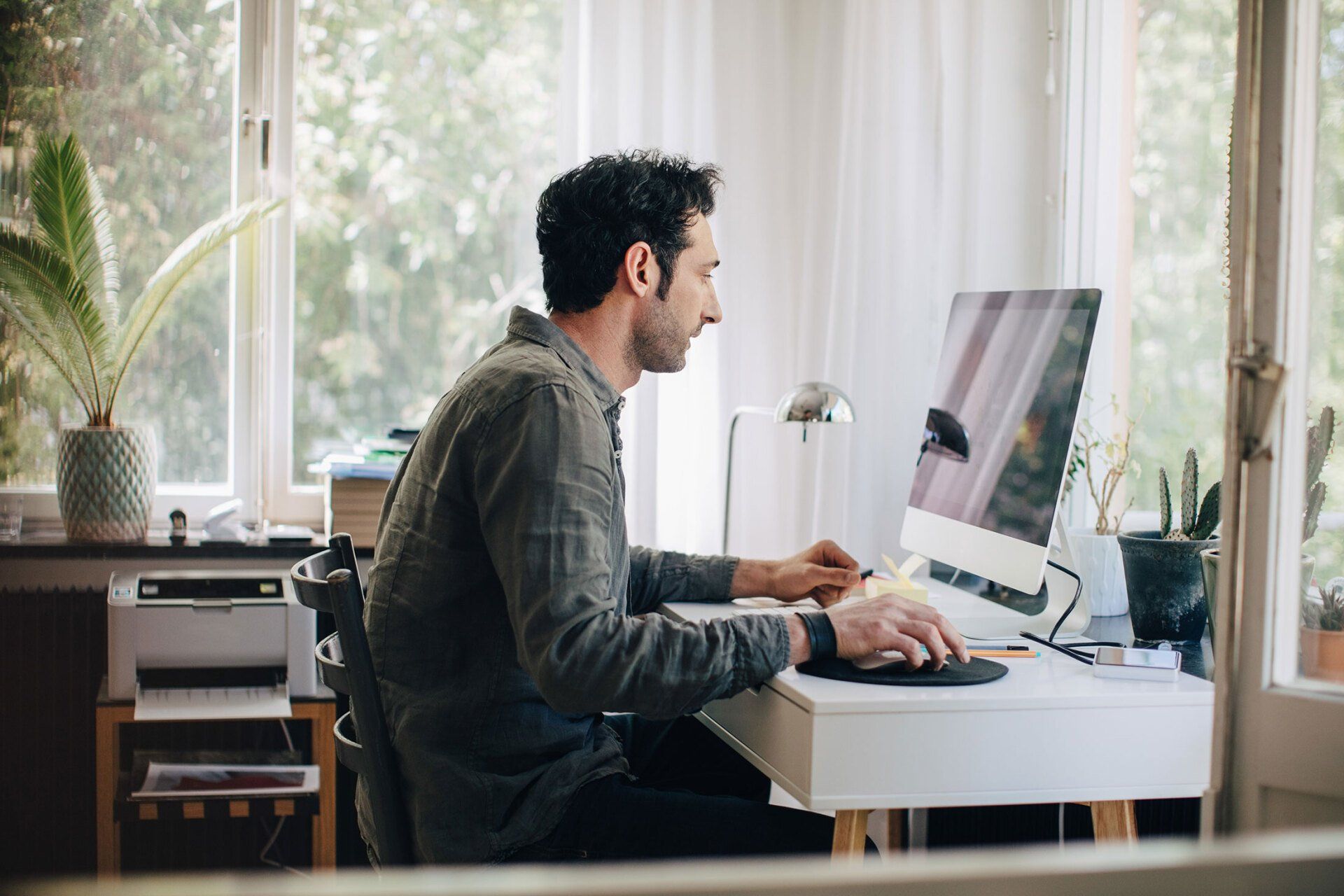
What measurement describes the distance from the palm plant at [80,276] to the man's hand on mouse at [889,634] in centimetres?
175

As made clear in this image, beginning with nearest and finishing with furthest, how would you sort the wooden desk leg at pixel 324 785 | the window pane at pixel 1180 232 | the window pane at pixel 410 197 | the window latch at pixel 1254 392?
the window latch at pixel 1254 392, the window pane at pixel 1180 232, the wooden desk leg at pixel 324 785, the window pane at pixel 410 197

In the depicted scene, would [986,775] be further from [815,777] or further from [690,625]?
[690,625]

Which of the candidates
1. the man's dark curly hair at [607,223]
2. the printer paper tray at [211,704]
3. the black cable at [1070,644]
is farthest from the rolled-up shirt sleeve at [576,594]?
the printer paper tray at [211,704]

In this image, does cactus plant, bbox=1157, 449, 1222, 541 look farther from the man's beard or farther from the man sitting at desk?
the man's beard

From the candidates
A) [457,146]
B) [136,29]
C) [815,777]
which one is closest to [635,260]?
[815,777]

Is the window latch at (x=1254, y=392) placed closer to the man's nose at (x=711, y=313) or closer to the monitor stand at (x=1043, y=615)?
the monitor stand at (x=1043, y=615)

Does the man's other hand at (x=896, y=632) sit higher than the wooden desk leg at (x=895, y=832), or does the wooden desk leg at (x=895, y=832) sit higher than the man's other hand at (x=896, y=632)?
the man's other hand at (x=896, y=632)

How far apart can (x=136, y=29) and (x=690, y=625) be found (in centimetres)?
217

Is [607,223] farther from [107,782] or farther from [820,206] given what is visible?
[107,782]

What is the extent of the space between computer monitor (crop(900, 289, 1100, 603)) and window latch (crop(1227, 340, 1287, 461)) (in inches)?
25.2

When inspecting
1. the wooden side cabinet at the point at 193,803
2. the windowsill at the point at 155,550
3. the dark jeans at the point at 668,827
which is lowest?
the wooden side cabinet at the point at 193,803

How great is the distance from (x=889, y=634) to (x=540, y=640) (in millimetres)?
410

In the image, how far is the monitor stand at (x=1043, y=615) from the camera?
172 cm

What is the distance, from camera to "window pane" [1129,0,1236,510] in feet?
6.97
